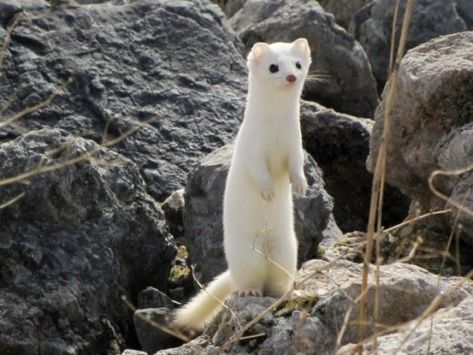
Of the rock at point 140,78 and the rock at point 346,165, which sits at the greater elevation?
the rock at point 140,78

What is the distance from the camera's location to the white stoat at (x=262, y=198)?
20.5 feet

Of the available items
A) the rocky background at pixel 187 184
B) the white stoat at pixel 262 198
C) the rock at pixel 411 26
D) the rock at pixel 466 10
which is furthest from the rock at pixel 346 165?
the rock at pixel 466 10

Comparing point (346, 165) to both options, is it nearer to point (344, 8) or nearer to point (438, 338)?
point (438, 338)

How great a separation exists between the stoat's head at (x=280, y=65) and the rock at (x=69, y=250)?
33.7 inches

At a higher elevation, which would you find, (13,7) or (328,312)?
(13,7)

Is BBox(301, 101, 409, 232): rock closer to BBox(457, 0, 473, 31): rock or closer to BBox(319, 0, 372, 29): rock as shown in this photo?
BBox(457, 0, 473, 31): rock

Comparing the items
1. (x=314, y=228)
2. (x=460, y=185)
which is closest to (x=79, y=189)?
(x=314, y=228)

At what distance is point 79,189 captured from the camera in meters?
6.79

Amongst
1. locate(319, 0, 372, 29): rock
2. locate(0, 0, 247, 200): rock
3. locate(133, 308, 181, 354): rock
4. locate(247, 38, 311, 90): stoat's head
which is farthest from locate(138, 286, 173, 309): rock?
locate(319, 0, 372, 29): rock

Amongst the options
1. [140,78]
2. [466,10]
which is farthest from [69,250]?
[466,10]

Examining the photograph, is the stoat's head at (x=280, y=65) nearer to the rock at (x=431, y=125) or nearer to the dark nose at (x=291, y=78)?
the dark nose at (x=291, y=78)

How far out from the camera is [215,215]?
289 inches

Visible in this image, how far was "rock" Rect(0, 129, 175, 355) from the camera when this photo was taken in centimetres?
632

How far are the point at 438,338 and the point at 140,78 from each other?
17.6ft
